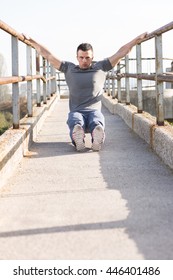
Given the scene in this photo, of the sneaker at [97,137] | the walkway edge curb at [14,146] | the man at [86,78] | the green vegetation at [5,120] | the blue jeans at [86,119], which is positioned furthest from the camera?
the green vegetation at [5,120]

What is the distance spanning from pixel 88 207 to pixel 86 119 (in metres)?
2.03

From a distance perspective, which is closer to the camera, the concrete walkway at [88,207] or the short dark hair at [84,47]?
the concrete walkway at [88,207]

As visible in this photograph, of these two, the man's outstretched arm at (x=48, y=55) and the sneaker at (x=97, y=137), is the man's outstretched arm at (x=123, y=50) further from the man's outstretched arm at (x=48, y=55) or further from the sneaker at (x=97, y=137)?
the sneaker at (x=97, y=137)

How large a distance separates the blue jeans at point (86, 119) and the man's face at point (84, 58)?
0.41 meters

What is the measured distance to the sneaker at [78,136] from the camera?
3.91m

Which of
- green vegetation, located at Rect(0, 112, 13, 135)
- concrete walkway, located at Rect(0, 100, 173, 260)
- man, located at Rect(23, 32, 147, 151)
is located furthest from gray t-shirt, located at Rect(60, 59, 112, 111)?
green vegetation, located at Rect(0, 112, 13, 135)

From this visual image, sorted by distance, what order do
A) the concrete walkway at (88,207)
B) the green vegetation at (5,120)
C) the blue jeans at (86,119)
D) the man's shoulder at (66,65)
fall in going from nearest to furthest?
the concrete walkway at (88,207)
the blue jeans at (86,119)
the man's shoulder at (66,65)
the green vegetation at (5,120)

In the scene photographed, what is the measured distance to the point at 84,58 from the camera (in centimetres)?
419

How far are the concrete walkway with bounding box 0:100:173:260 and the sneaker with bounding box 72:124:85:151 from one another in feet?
0.27

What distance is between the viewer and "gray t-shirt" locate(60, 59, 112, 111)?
14.1ft

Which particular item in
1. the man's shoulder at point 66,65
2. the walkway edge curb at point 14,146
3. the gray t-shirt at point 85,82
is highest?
the man's shoulder at point 66,65

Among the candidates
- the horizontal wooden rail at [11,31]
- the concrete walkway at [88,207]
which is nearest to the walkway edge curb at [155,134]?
the concrete walkway at [88,207]

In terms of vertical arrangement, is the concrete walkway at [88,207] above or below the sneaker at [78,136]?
below
